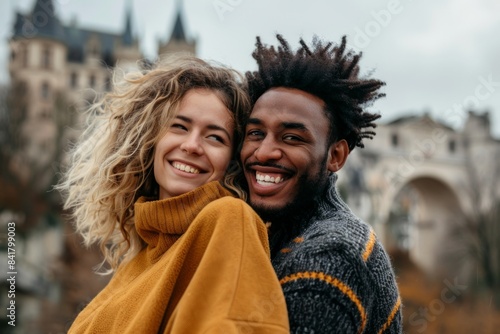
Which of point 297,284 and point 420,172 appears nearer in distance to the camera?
point 297,284

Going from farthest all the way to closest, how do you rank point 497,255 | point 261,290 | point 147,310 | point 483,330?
point 497,255 < point 483,330 < point 147,310 < point 261,290

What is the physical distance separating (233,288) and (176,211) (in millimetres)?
495

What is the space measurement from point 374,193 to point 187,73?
1157 inches

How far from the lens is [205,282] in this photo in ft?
5.25

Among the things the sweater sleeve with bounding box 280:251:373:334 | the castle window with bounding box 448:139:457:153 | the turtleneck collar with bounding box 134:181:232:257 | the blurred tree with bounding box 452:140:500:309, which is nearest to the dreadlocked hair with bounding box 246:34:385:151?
the turtleneck collar with bounding box 134:181:232:257

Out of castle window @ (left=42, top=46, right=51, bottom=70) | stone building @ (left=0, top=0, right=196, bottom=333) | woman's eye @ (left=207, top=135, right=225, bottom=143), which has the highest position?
castle window @ (left=42, top=46, right=51, bottom=70)

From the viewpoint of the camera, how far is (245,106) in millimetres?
2287

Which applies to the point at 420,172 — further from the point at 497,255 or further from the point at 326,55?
the point at 326,55

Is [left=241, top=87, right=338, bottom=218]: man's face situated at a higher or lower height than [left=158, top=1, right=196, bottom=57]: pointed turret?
lower

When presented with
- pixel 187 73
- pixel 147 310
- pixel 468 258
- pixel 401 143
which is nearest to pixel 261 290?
pixel 147 310

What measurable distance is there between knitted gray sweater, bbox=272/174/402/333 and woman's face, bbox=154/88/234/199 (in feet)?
1.34

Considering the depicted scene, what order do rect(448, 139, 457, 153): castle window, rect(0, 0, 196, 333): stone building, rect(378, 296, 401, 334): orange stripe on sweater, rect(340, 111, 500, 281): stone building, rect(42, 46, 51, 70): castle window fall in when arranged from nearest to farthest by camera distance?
1. rect(378, 296, 401, 334): orange stripe on sweater
2. rect(0, 0, 196, 333): stone building
3. rect(340, 111, 500, 281): stone building
4. rect(448, 139, 457, 153): castle window
5. rect(42, 46, 51, 70): castle window

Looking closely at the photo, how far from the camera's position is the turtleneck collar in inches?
77.8

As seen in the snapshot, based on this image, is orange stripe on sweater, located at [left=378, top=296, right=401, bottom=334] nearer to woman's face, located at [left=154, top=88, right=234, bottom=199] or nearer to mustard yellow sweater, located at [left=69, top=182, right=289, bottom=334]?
mustard yellow sweater, located at [left=69, top=182, right=289, bottom=334]
